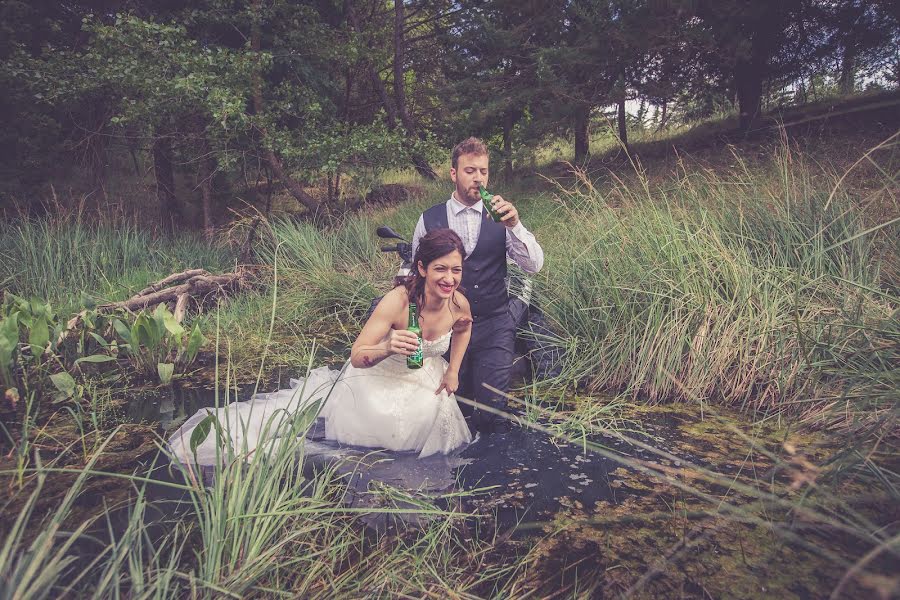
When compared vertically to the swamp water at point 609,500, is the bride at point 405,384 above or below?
above

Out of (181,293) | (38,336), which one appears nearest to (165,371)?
(38,336)

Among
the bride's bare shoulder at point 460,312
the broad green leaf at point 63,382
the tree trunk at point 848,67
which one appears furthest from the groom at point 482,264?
the tree trunk at point 848,67

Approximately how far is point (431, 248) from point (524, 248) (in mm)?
1019

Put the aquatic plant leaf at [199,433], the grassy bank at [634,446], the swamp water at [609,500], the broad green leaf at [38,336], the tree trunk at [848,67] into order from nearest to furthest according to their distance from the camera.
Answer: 1. the grassy bank at [634,446]
2. the swamp water at [609,500]
3. the aquatic plant leaf at [199,433]
4. the broad green leaf at [38,336]
5. the tree trunk at [848,67]

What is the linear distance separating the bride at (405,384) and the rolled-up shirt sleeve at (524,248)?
662 millimetres

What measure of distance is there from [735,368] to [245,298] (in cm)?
500

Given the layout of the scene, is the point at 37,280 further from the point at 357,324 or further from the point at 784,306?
the point at 784,306

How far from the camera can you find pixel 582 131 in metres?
10.4

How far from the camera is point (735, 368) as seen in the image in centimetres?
353

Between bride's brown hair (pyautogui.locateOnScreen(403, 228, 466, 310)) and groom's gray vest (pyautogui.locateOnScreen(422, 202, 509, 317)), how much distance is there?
2.31 feet

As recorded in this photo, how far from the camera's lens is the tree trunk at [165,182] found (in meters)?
10.4

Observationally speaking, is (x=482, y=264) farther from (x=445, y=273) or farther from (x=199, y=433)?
(x=199, y=433)

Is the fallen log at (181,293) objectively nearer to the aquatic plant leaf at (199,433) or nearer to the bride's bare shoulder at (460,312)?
the aquatic plant leaf at (199,433)

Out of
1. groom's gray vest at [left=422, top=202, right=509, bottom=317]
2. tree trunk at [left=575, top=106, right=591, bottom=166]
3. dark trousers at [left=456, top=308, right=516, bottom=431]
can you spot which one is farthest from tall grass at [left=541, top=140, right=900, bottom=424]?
tree trunk at [left=575, top=106, right=591, bottom=166]
